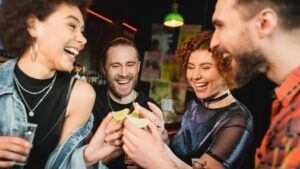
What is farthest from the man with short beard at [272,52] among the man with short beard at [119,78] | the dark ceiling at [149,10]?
the dark ceiling at [149,10]

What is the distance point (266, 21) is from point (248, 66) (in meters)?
0.24

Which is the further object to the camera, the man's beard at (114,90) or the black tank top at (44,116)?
the man's beard at (114,90)

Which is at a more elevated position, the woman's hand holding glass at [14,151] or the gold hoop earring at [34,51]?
the gold hoop earring at [34,51]

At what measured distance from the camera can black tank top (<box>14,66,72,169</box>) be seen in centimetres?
189

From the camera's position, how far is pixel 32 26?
6.41 ft

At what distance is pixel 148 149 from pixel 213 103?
0.88m

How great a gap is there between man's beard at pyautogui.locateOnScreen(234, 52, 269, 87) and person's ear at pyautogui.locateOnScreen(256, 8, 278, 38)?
0.37ft

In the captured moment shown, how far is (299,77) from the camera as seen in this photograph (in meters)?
1.20

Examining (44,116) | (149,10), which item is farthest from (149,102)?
(149,10)

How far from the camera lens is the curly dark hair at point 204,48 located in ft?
7.11

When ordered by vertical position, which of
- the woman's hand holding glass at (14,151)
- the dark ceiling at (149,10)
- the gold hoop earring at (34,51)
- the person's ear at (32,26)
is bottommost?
the woman's hand holding glass at (14,151)

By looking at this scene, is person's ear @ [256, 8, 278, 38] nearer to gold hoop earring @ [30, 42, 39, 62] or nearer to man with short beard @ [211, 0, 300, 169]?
man with short beard @ [211, 0, 300, 169]

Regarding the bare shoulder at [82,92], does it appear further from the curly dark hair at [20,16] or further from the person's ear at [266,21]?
the person's ear at [266,21]

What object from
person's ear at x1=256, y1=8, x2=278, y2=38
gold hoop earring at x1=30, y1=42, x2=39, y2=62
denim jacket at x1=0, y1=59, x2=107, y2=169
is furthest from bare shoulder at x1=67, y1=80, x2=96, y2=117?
person's ear at x1=256, y1=8, x2=278, y2=38
